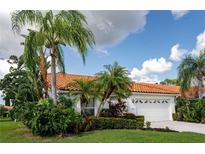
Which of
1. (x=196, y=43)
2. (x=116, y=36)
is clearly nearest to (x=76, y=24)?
(x=116, y=36)

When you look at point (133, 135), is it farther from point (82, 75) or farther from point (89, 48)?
point (82, 75)

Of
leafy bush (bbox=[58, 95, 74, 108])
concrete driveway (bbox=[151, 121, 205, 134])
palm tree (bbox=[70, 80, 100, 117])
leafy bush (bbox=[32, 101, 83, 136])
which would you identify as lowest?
concrete driveway (bbox=[151, 121, 205, 134])

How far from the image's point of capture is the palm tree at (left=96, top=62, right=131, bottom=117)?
21.0 meters

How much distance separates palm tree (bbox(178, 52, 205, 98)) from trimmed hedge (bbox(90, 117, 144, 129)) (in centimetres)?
1184

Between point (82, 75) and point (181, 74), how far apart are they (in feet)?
32.7

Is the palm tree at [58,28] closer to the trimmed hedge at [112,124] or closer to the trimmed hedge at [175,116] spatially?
the trimmed hedge at [112,124]

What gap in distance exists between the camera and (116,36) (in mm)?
22547

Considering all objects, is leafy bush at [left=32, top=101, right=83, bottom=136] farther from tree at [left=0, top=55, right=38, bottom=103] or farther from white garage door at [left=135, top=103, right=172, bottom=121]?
tree at [left=0, top=55, right=38, bottom=103]

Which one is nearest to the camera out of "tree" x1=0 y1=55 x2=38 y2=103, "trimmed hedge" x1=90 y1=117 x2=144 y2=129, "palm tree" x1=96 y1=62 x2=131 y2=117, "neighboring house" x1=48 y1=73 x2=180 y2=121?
"trimmed hedge" x1=90 y1=117 x2=144 y2=129

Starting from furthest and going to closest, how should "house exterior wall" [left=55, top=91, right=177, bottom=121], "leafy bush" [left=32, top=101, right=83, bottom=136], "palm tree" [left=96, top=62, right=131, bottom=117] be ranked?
1. "house exterior wall" [left=55, top=91, right=177, bottom=121]
2. "palm tree" [left=96, top=62, right=131, bottom=117]
3. "leafy bush" [left=32, top=101, right=83, bottom=136]

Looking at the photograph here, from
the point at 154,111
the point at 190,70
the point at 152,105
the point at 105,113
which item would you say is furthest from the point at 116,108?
the point at 190,70

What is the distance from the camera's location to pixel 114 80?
21.0 metres

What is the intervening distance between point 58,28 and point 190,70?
1740cm

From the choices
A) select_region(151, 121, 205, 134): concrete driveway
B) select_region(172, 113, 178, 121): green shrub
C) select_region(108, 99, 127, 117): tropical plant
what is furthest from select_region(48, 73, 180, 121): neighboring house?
select_region(151, 121, 205, 134): concrete driveway
